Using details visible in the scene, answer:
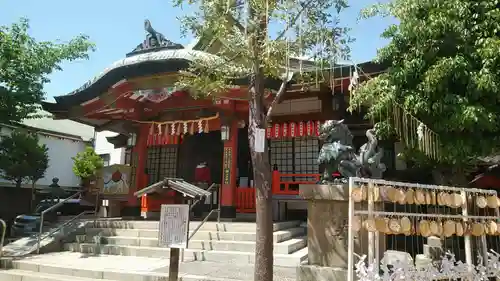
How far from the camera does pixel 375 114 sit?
8.45 meters

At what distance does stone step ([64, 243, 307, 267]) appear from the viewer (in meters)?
8.52

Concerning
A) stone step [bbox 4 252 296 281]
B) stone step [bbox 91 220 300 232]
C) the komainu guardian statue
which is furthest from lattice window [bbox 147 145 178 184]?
the komainu guardian statue

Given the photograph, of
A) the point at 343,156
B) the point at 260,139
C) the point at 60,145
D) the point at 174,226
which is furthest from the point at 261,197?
the point at 60,145

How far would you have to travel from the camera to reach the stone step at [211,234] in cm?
995

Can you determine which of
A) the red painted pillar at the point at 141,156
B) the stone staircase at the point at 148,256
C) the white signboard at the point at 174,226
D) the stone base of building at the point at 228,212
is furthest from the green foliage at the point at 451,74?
the red painted pillar at the point at 141,156

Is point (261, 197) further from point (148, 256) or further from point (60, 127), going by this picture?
point (60, 127)

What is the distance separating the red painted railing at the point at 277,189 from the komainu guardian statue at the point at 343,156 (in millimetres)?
6151

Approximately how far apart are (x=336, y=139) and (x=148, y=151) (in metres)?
11.3

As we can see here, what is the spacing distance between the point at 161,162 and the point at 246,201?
14.9 ft

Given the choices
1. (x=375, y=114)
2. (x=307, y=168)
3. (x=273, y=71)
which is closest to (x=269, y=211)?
(x=273, y=71)

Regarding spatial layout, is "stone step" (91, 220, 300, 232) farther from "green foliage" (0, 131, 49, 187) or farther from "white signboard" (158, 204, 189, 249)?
"green foliage" (0, 131, 49, 187)

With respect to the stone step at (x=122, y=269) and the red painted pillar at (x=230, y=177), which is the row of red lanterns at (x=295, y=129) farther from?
the stone step at (x=122, y=269)

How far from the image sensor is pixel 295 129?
13.3m

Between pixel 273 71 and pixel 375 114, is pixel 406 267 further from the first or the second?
pixel 375 114
